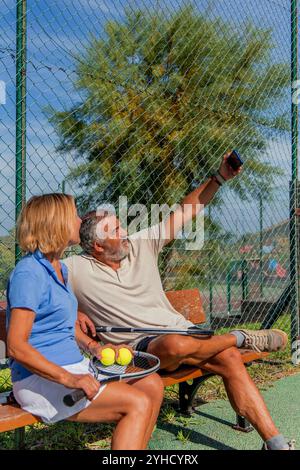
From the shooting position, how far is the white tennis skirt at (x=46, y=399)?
2.17 meters

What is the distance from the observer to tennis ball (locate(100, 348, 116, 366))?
2523 mm

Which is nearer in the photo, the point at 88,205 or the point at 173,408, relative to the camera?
the point at 173,408

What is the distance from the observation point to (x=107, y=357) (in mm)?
2523

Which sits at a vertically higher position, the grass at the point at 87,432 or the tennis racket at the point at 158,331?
the tennis racket at the point at 158,331

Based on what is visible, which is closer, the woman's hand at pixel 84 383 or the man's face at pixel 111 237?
the woman's hand at pixel 84 383

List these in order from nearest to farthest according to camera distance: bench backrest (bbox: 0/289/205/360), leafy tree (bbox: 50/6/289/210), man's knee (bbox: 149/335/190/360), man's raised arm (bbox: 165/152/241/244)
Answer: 1. man's knee (bbox: 149/335/190/360)
2. man's raised arm (bbox: 165/152/241/244)
3. bench backrest (bbox: 0/289/205/360)
4. leafy tree (bbox: 50/6/289/210)

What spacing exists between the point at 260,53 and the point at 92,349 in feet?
19.4

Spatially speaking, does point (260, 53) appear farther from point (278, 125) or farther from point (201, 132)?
point (278, 125)

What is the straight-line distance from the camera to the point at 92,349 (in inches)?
105

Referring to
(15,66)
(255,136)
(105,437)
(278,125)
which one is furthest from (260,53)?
(105,437)

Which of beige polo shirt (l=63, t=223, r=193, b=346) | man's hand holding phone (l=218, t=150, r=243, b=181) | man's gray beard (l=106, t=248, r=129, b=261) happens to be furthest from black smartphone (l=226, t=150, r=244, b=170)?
man's gray beard (l=106, t=248, r=129, b=261)

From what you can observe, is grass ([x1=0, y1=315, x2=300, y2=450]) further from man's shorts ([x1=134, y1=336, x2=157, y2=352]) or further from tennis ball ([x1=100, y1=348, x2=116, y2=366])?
tennis ball ([x1=100, y1=348, x2=116, y2=366])

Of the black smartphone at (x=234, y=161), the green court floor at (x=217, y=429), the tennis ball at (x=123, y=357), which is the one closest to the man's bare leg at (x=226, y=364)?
the tennis ball at (x=123, y=357)

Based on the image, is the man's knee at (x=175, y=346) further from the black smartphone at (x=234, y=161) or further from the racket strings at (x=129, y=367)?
the black smartphone at (x=234, y=161)
